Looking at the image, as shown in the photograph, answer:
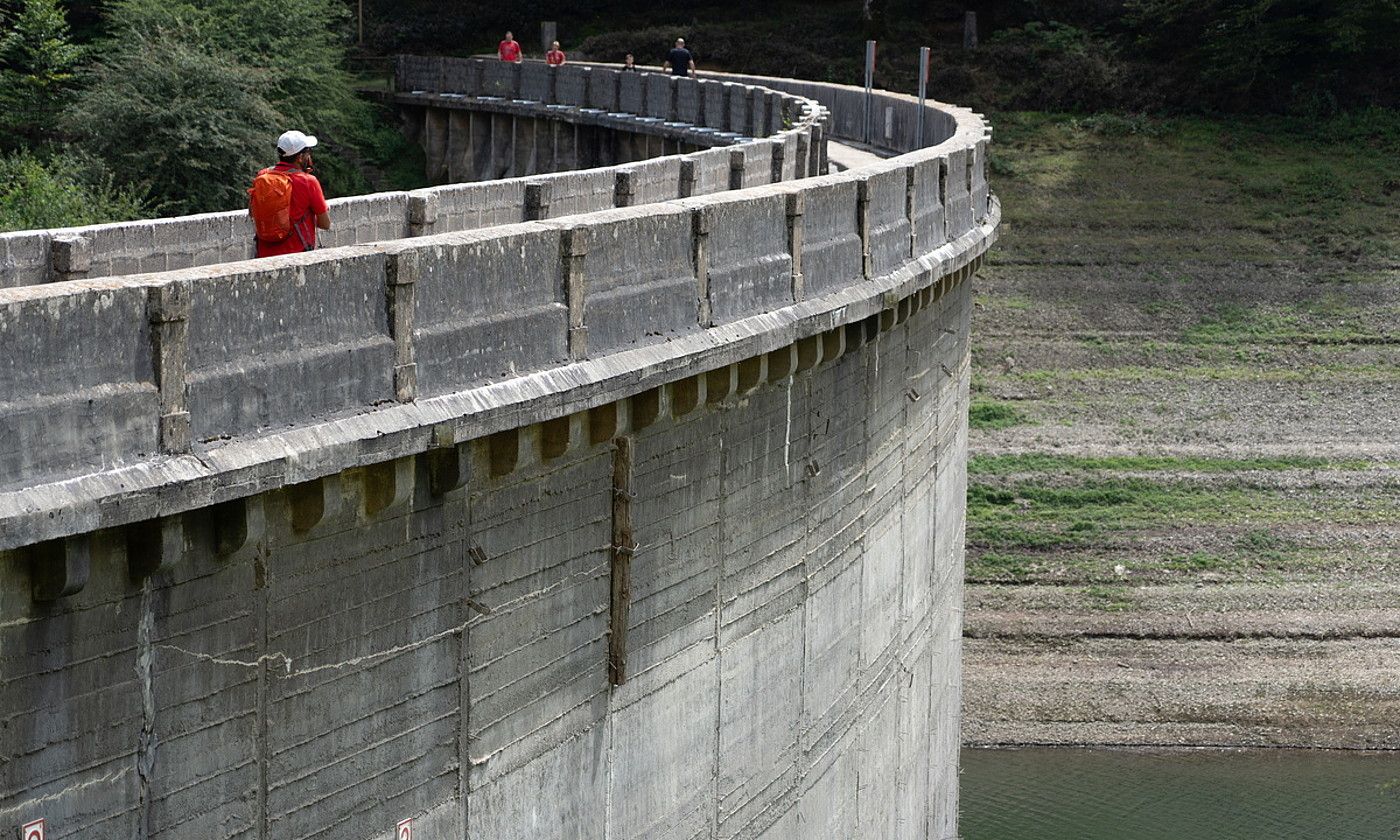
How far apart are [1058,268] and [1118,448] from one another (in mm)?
7362

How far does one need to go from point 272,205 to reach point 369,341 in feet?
6.85

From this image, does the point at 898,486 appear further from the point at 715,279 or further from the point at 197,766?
the point at 197,766

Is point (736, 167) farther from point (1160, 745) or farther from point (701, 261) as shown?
point (1160, 745)

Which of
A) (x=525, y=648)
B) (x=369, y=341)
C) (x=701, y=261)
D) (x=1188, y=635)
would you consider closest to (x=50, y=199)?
(x=1188, y=635)

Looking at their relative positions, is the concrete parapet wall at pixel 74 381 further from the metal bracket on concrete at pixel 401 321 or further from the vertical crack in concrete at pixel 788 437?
the vertical crack in concrete at pixel 788 437

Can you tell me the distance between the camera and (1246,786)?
2961 cm

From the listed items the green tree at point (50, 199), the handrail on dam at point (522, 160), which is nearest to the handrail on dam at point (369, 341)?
the handrail on dam at point (522, 160)

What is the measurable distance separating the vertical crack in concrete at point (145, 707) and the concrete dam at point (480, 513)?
2cm

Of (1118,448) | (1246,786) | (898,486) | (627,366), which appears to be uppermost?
(627,366)

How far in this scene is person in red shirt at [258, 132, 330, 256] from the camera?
1228 cm

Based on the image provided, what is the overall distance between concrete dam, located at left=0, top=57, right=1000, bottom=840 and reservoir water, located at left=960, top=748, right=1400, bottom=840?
8662mm

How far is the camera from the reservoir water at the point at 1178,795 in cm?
2788

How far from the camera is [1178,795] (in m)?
29.2

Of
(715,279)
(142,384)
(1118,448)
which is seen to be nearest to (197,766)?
(142,384)
